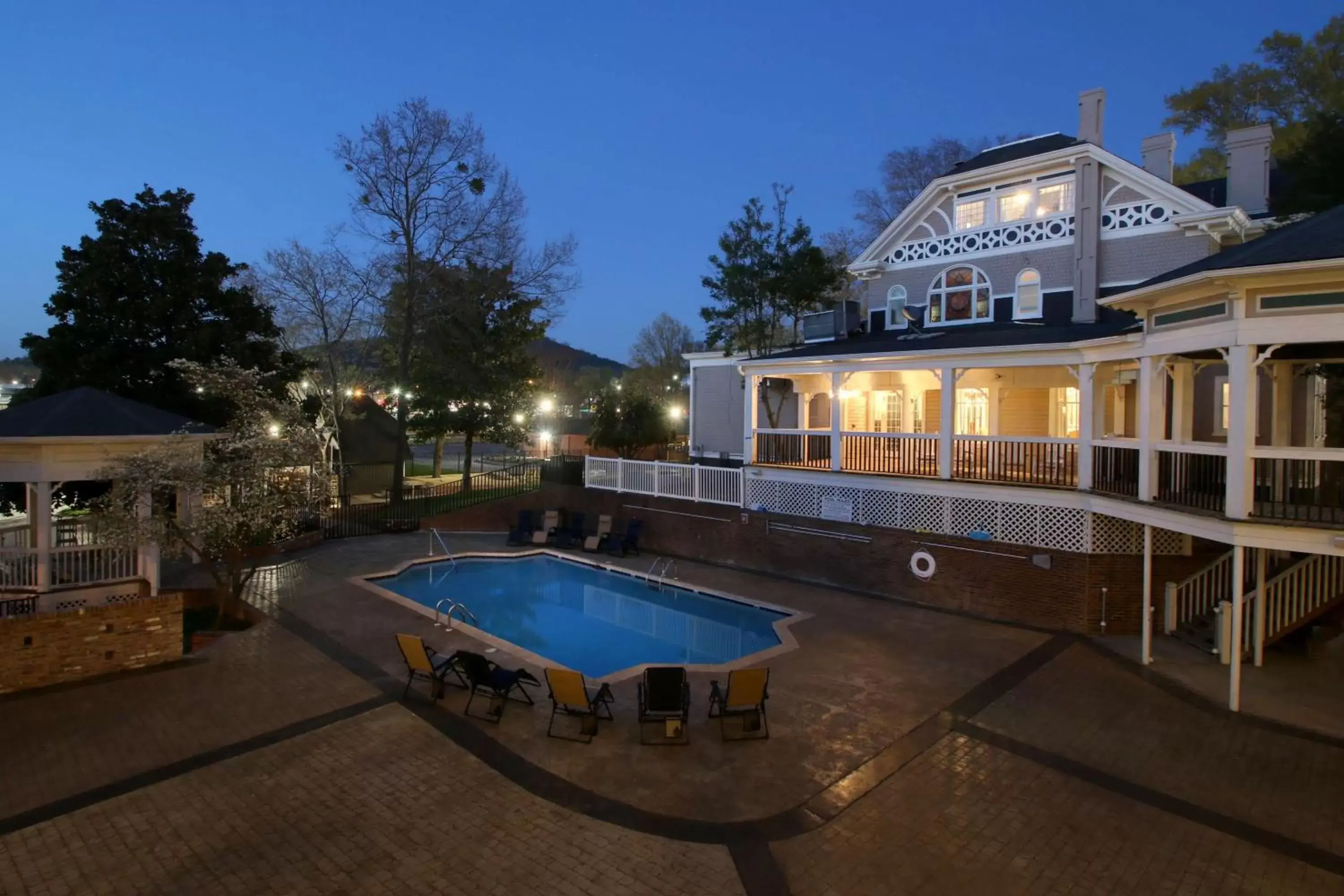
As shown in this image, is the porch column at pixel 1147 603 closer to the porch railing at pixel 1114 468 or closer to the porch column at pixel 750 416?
the porch railing at pixel 1114 468

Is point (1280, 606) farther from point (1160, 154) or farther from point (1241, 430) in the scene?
point (1160, 154)

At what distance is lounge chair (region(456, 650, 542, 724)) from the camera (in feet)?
29.7

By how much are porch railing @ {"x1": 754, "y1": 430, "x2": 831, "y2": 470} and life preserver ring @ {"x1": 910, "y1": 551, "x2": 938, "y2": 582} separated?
3.49 metres

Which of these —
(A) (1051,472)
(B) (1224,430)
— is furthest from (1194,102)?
(A) (1051,472)

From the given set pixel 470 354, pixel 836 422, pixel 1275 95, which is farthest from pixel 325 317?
pixel 1275 95

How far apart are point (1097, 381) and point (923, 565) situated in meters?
4.86

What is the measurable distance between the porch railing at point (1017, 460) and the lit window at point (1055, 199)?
22.5 feet

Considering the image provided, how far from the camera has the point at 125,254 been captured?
59.6ft

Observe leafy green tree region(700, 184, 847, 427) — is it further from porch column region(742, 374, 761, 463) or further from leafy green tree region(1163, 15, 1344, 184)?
leafy green tree region(1163, 15, 1344, 184)

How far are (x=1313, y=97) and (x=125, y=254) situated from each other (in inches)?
1604

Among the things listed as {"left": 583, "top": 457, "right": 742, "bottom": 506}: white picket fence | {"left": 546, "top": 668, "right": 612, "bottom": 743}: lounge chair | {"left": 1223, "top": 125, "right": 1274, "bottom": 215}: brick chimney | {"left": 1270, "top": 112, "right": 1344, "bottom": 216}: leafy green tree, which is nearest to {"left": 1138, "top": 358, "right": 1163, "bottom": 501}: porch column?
{"left": 1270, "top": 112, "right": 1344, "bottom": 216}: leafy green tree

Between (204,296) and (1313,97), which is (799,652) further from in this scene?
(1313,97)

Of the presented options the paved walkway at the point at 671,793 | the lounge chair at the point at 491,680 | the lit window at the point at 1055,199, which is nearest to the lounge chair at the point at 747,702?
the paved walkway at the point at 671,793

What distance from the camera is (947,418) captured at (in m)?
14.9
